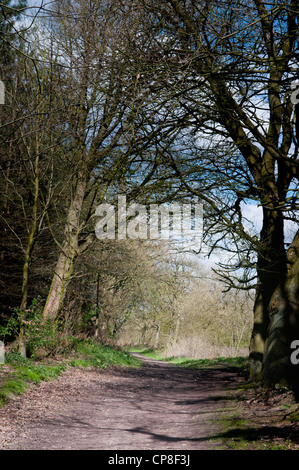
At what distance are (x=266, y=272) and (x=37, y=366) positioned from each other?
5.33 m

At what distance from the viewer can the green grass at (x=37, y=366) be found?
6.35m

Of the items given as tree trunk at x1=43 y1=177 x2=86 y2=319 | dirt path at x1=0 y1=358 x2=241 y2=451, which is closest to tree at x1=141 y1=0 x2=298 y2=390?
dirt path at x1=0 y1=358 x2=241 y2=451

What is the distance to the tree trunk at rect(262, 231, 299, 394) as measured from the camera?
6.23 meters

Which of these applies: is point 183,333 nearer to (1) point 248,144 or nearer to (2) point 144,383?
(2) point 144,383

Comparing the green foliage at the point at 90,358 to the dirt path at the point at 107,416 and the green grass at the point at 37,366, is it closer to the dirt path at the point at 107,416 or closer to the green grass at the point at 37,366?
the green grass at the point at 37,366

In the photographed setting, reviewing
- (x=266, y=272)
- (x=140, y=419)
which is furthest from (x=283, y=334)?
(x=140, y=419)

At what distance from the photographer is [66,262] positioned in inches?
433

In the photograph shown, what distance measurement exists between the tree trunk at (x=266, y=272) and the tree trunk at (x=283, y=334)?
419 mm

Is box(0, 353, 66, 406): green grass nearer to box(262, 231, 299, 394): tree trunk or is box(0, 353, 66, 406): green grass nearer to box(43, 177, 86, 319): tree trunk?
box(43, 177, 86, 319): tree trunk

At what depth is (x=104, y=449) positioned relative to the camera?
4195mm

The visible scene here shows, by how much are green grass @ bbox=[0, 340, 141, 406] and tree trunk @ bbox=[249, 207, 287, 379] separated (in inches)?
175

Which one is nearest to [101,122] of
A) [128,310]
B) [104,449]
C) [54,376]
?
[54,376]

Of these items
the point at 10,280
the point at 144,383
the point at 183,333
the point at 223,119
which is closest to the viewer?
the point at 223,119

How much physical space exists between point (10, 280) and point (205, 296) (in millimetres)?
19664
